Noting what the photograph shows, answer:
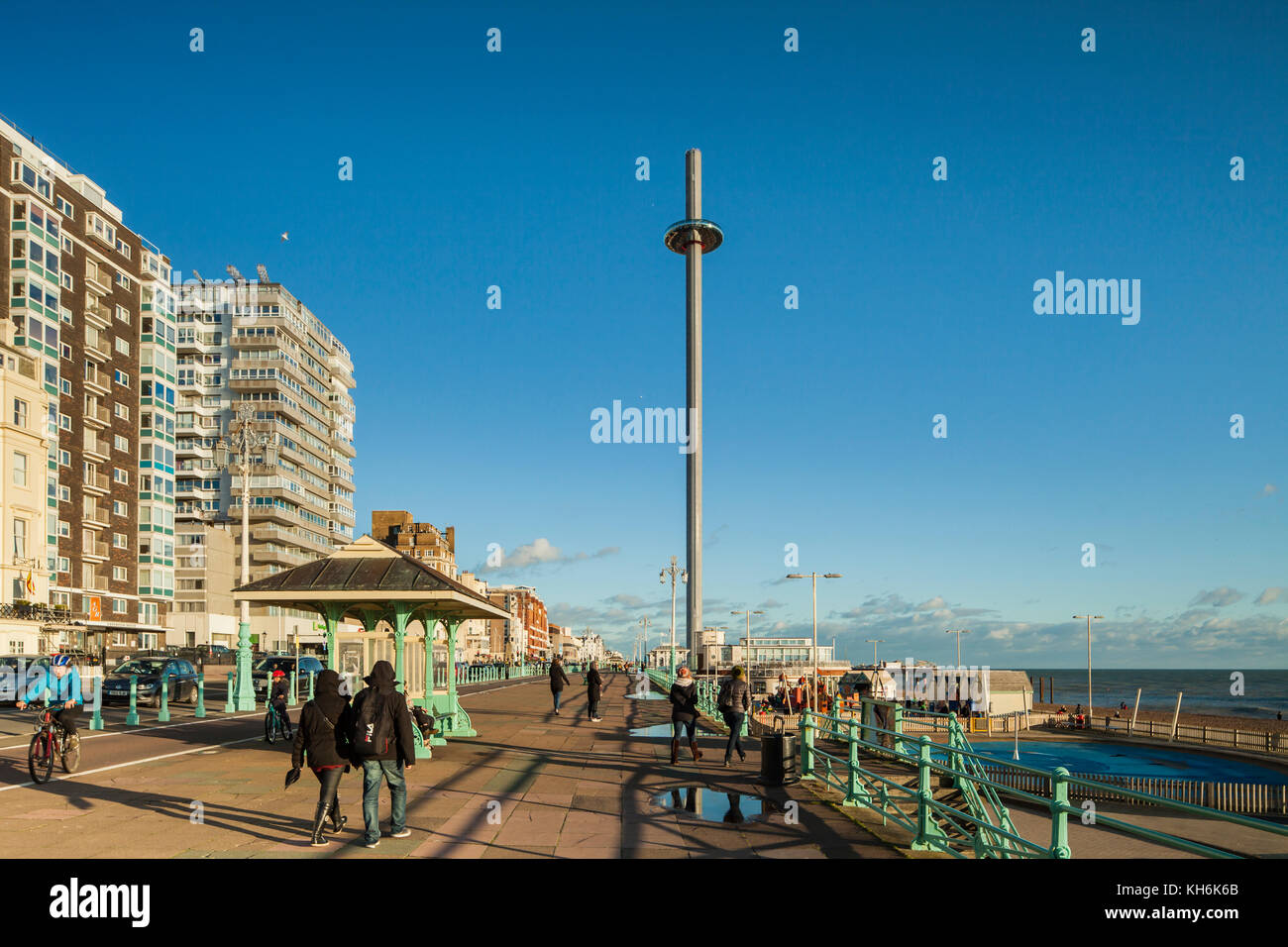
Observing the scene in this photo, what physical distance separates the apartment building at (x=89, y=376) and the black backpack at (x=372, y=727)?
4927 cm

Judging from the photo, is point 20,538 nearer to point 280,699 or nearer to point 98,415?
point 98,415

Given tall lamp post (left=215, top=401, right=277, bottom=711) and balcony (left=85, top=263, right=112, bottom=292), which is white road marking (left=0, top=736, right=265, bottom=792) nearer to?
tall lamp post (left=215, top=401, right=277, bottom=711)

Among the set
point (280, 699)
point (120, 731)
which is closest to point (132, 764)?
point (280, 699)

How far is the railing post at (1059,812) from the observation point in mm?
7075

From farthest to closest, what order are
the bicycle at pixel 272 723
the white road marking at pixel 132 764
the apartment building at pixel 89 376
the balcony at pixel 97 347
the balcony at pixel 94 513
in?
the balcony at pixel 97 347
the balcony at pixel 94 513
the apartment building at pixel 89 376
the bicycle at pixel 272 723
the white road marking at pixel 132 764

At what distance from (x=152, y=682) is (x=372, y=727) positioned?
27869 mm

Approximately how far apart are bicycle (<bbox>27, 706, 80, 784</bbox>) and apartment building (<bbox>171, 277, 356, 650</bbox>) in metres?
81.6

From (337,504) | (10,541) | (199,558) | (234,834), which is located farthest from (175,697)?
(337,504)

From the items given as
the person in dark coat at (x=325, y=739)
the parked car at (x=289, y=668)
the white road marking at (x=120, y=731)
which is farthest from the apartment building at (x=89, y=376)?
the person in dark coat at (x=325, y=739)

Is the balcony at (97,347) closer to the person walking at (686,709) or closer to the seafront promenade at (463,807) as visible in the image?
the seafront promenade at (463,807)

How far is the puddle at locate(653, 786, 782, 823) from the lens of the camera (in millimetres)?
12023

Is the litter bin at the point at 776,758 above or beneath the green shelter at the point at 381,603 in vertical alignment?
beneath
